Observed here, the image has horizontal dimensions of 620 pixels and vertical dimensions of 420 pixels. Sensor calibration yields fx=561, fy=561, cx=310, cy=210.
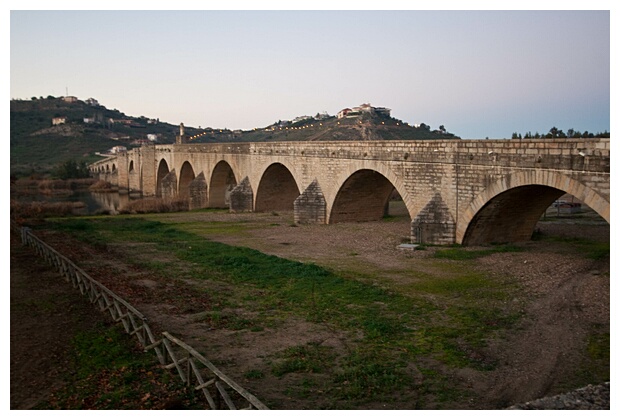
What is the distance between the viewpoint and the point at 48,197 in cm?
4472

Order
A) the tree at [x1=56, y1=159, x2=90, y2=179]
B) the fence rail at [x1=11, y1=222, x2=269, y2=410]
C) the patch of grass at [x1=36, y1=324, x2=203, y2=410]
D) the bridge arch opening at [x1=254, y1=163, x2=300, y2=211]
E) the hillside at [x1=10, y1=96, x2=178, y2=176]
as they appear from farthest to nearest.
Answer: the hillside at [x1=10, y1=96, x2=178, y2=176]
the tree at [x1=56, y1=159, x2=90, y2=179]
the bridge arch opening at [x1=254, y1=163, x2=300, y2=211]
the patch of grass at [x1=36, y1=324, x2=203, y2=410]
the fence rail at [x1=11, y1=222, x2=269, y2=410]

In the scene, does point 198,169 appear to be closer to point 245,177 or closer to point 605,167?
point 245,177

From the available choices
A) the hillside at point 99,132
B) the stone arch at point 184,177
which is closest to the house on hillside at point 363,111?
the hillside at point 99,132

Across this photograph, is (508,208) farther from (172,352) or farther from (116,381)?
(116,381)

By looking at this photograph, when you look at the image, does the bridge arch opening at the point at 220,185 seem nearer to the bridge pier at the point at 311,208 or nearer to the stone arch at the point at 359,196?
the bridge pier at the point at 311,208

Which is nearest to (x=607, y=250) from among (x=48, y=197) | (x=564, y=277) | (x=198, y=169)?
(x=564, y=277)

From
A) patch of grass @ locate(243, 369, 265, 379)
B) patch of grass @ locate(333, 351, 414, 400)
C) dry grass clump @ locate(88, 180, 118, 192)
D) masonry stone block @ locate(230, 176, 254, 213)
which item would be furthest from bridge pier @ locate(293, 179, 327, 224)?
dry grass clump @ locate(88, 180, 118, 192)

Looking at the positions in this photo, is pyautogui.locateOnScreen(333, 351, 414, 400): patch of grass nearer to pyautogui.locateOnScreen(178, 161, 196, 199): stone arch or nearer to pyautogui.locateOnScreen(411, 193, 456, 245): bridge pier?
pyautogui.locateOnScreen(411, 193, 456, 245): bridge pier

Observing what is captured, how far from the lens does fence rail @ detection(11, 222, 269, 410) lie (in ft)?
21.8

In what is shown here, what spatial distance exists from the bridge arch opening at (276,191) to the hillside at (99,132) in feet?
24.1

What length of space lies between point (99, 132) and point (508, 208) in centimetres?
10444

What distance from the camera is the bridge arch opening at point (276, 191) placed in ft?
101

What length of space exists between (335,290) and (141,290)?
4411 mm

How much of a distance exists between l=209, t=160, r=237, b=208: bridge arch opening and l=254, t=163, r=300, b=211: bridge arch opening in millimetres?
6924
